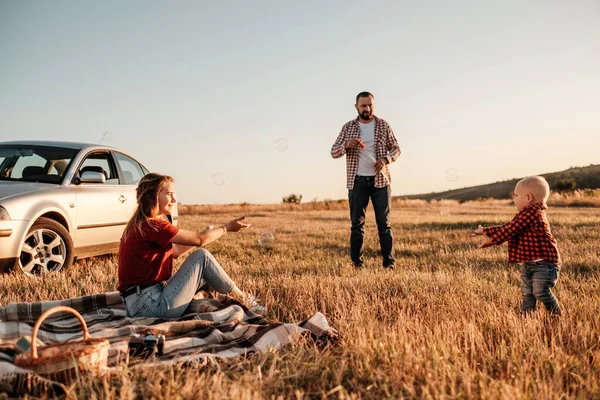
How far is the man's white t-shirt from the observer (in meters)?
7.48

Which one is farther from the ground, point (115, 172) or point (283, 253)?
point (115, 172)

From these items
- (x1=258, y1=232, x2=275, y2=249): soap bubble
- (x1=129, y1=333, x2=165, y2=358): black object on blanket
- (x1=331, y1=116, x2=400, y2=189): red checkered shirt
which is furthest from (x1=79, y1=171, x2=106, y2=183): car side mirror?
(x1=129, y1=333, x2=165, y2=358): black object on blanket

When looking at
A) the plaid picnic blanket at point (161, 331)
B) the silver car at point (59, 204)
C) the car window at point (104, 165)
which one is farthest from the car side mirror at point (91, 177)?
the plaid picnic blanket at point (161, 331)

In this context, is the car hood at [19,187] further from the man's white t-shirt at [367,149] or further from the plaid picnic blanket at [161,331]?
the man's white t-shirt at [367,149]

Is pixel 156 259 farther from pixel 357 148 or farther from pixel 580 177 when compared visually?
pixel 580 177

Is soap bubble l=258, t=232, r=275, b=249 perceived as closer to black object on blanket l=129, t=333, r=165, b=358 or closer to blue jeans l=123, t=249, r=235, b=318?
blue jeans l=123, t=249, r=235, b=318

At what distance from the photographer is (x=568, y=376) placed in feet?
9.79

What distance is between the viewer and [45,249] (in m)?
6.52

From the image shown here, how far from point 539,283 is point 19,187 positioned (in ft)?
Result: 19.3

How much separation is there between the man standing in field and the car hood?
3.96 meters

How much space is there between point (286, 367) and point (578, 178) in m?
78.3

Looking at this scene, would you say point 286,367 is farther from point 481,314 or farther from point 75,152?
point 75,152

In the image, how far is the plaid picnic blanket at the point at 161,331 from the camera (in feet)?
10.2

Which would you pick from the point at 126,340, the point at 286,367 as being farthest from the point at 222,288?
the point at 286,367
